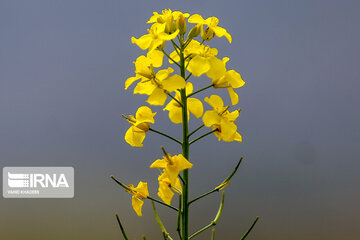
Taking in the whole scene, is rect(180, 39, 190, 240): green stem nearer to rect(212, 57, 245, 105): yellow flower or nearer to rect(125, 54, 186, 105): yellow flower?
rect(125, 54, 186, 105): yellow flower

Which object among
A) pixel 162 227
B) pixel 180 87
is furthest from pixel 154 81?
pixel 162 227

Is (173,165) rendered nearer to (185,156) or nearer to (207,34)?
(185,156)

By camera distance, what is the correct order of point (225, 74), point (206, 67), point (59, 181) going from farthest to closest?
1. point (59, 181)
2. point (225, 74)
3. point (206, 67)

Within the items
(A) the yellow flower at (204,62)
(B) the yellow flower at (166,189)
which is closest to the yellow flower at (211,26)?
(A) the yellow flower at (204,62)

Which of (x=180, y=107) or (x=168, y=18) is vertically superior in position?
(x=168, y=18)

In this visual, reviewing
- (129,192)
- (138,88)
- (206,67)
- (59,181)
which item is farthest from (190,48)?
(59,181)

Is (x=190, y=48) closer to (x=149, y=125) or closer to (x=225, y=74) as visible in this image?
(x=225, y=74)

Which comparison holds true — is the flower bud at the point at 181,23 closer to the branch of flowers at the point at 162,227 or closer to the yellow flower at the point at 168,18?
the yellow flower at the point at 168,18
